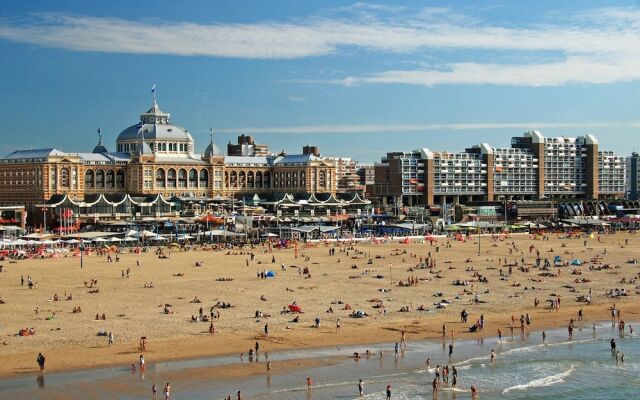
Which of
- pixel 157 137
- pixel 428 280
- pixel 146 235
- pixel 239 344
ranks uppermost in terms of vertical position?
pixel 157 137

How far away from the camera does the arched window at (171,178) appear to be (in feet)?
445

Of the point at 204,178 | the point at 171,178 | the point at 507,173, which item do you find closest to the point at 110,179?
the point at 171,178

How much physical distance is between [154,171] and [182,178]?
18.3 ft

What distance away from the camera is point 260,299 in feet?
176

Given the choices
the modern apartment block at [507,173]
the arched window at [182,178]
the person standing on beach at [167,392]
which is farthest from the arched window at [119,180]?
the person standing on beach at [167,392]

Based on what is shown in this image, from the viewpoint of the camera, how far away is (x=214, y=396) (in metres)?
32.4

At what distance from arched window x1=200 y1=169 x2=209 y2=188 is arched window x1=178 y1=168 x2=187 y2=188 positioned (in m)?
3.03

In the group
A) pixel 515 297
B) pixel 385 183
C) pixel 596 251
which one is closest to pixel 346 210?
pixel 385 183

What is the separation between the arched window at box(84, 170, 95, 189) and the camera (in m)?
130

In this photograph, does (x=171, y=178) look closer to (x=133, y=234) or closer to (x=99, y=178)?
(x=99, y=178)

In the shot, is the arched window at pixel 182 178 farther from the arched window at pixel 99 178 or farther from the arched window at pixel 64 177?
the arched window at pixel 64 177

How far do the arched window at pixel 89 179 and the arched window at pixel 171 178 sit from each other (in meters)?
11.1

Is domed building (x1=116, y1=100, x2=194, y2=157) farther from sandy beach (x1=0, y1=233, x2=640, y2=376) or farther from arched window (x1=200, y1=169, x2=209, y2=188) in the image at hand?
sandy beach (x1=0, y1=233, x2=640, y2=376)

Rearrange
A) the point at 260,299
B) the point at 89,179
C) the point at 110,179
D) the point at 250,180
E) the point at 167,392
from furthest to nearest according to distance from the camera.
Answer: the point at 250,180, the point at 110,179, the point at 89,179, the point at 260,299, the point at 167,392
